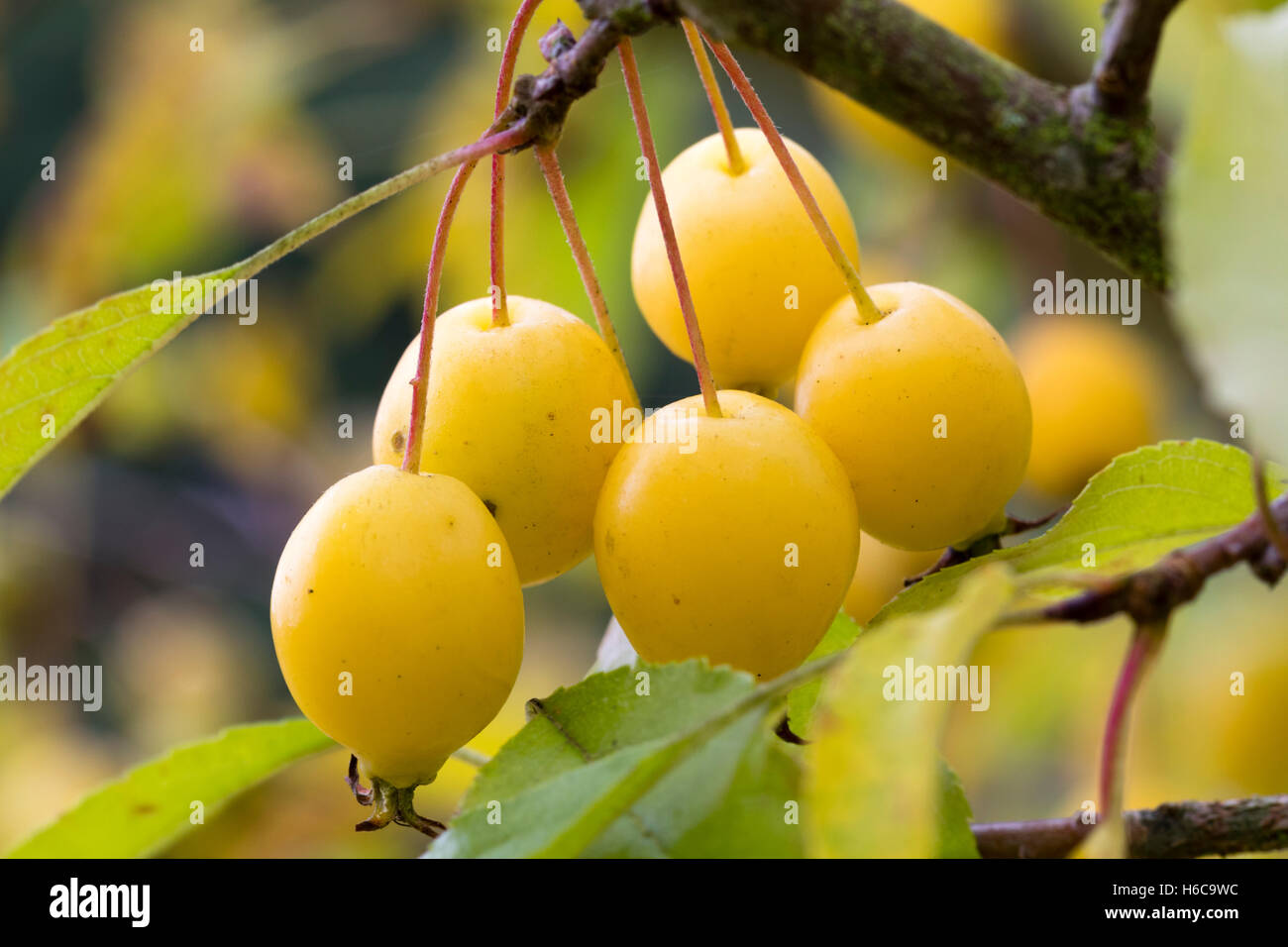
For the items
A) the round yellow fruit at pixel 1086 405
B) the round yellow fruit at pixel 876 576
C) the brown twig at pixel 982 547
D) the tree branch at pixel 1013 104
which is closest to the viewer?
the tree branch at pixel 1013 104

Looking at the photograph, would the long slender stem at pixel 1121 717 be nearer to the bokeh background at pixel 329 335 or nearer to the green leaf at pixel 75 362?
the green leaf at pixel 75 362

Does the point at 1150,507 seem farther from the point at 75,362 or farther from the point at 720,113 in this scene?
the point at 75,362

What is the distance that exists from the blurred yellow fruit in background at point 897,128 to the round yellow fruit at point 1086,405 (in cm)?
26

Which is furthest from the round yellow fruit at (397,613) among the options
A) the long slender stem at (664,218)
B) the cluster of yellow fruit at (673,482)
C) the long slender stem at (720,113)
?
the long slender stem at (720,113)

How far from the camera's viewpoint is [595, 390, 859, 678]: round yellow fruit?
1.36ft

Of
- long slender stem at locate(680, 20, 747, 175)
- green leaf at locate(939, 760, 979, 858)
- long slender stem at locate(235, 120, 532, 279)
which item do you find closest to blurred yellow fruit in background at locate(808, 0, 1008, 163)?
long slender stem at locate(680, 20, 747, 175)

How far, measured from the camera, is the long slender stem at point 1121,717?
1.06ft

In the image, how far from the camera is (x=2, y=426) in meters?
0.45

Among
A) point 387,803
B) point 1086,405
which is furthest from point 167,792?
point 1086,405

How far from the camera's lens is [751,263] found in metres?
0.50

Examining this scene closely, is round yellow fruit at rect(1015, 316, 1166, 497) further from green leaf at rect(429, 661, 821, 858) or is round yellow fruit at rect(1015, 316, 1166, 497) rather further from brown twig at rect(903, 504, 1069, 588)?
green leaf at rect(429, 661, 821, 858)

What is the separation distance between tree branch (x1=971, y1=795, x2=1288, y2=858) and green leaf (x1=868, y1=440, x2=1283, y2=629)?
0.31ft
